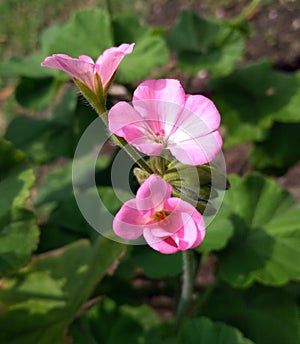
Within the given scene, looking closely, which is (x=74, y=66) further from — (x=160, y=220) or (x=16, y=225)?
(x=16, y=225)

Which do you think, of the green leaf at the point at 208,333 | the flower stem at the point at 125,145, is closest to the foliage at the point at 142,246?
the green leaf at the point at 208,333

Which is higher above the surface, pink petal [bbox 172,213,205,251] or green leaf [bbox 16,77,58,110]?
pink petal [bbox 172,213,205,251]

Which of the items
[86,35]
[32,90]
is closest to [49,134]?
[32,90]

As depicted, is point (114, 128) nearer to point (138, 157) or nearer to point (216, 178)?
point (138, 157)

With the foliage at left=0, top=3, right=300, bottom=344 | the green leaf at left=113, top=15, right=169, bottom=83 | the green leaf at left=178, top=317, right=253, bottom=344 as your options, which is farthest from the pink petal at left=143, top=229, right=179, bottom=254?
the green leaf at left=113, top=15, right=169, bottom=83

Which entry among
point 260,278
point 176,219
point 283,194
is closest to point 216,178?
point 176,219

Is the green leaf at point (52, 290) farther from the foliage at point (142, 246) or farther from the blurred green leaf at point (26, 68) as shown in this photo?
the blurred green leaf at point (26, 68)

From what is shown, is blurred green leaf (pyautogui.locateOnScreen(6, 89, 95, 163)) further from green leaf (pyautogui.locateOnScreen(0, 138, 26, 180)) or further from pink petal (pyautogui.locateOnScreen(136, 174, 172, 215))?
pink petal (pyautogui.locateOnScreen(136, 174, 172, 215))
